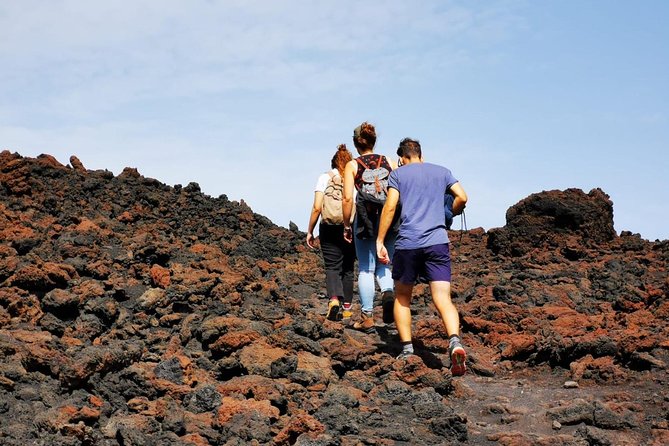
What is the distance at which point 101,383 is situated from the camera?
17.9 ft

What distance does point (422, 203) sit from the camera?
271 inches

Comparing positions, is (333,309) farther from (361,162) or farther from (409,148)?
(409,148)

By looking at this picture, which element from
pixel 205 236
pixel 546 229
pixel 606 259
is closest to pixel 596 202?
pixel 546 229

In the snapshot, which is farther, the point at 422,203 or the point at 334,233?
the point at 334,233

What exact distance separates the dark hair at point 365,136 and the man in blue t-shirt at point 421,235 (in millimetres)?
984

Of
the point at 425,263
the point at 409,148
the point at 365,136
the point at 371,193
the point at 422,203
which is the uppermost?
the point at 365,136

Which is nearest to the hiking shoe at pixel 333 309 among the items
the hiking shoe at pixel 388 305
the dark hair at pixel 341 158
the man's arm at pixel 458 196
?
the hiking shoe at pixel 388 305

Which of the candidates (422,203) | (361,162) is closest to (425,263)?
(422,203)

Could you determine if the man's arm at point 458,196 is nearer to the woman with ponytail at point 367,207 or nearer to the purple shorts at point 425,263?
the purple shorts at point 425,263

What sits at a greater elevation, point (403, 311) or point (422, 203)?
point (422, 203)

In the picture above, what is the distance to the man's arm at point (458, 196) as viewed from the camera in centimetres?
698

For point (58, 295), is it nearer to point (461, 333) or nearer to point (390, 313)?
point (390, 313)

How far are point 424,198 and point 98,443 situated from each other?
10.8 feet

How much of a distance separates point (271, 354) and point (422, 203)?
68.9 inches
